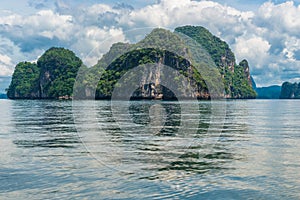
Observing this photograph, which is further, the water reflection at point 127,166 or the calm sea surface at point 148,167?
the water reflection at point 127,166

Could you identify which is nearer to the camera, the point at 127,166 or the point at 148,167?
the point at 148,167

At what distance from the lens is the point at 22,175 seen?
1753 centimetres

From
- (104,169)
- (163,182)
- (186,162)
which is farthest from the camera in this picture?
(186,162)

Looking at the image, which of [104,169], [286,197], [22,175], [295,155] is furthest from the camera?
[295,155]

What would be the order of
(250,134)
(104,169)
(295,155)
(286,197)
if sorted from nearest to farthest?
(286,197) < (104,169) < (295,155) < (250,134)

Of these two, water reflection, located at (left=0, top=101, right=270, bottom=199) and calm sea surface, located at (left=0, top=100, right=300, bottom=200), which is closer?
calm sea surface, located at (left=0, top=100, right=300, bottom=200)

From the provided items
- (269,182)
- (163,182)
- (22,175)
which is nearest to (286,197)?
(269,182)

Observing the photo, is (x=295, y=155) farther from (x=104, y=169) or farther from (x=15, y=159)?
(x=15, y=159)

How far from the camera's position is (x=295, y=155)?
23.5 metres

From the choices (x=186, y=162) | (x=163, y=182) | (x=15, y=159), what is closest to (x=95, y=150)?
(x=15, y=159)

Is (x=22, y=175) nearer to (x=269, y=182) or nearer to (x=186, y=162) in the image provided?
→ (x=186, y=162)

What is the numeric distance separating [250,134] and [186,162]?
15554 mm

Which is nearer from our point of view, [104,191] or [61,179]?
[104,191]

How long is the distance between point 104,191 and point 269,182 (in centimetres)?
707
